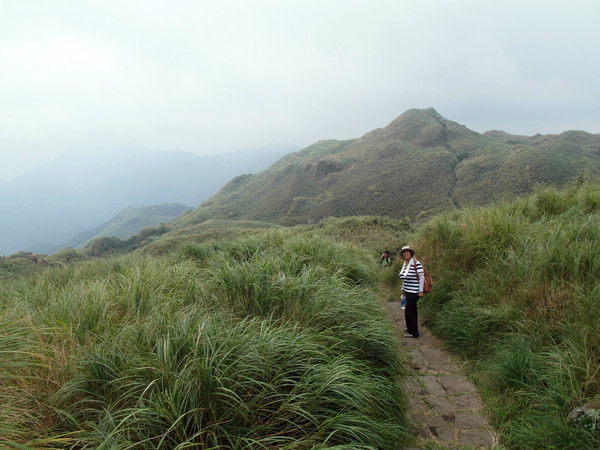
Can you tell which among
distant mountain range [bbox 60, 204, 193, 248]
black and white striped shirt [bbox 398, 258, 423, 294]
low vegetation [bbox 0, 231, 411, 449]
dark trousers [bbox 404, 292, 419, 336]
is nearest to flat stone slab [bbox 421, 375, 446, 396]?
low vegetation [bbox 0, 231, 411, 449]

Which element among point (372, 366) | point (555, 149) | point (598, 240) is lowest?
point (372, 366)

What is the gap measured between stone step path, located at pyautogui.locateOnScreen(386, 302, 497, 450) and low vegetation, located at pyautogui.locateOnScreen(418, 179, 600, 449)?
0.50 ft

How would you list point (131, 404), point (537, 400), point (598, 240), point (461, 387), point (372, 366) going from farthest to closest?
1. point (598, 240)
2. point (461, 387)
3. point (372, 366)
4. point (537, 400)
5. point (131, 404)

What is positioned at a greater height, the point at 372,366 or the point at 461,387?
the point at 372,366

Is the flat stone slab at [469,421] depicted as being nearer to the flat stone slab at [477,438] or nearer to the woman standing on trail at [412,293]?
the flat stone slab at [477,438]

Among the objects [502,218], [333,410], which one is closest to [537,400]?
[333,410]

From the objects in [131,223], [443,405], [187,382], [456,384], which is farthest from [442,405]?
[131,223]

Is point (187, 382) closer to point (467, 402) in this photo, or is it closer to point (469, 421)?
point (469, 421)

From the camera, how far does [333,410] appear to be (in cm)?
198

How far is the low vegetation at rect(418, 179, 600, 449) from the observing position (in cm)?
227

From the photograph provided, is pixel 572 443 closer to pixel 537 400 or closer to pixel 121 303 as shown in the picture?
pixel 537 400

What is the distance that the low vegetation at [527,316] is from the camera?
7.46 ft

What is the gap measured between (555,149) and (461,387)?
222 feet

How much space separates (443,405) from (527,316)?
4.52ft
